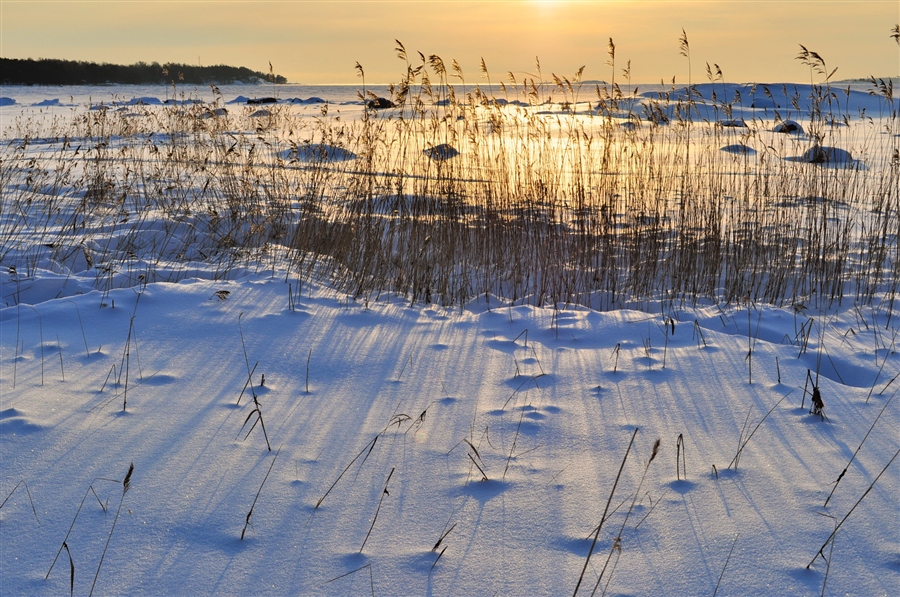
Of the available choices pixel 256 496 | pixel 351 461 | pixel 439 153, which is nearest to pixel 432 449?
pixel 351 461

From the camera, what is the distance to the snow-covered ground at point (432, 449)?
156cm

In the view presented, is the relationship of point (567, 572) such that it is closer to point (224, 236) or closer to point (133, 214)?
point (224, 236)

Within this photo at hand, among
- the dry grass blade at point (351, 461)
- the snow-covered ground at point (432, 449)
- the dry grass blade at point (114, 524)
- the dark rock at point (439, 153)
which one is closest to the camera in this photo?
the dry grass blade at point (114, 524)

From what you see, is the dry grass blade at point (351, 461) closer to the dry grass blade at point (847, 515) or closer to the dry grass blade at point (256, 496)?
the dry grass blade at point (256, 496)

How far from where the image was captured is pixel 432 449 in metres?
2.15

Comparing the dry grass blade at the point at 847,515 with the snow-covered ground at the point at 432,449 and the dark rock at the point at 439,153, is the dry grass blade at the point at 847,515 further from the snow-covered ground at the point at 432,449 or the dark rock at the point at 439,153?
the dark rock at the point at 439,153

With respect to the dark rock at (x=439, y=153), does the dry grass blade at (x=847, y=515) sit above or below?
below

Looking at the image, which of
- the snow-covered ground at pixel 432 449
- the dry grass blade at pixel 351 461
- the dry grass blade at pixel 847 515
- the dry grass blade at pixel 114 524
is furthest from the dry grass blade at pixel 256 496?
the dry grass blade at pixel 847 515

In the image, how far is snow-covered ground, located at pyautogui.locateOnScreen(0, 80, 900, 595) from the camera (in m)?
1.56

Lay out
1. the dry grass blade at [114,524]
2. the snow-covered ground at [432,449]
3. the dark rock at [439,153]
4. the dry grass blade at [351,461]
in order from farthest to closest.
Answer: the dark rock at [439,153]
the dry grass blade at [351,461]
the snow-covered ground at [432,449]
the dry grass blade at [114,524]

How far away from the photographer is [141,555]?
1565 mm

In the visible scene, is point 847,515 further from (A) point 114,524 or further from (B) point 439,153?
(B) point 439,153

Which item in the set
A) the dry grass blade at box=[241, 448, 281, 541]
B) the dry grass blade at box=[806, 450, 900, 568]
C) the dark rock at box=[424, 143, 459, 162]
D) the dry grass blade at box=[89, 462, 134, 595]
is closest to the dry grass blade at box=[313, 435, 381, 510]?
the dry grass blade at box=[241, 448, 281, 541]

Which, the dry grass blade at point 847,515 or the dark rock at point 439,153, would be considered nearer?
the dry grass blade at point 847,515
